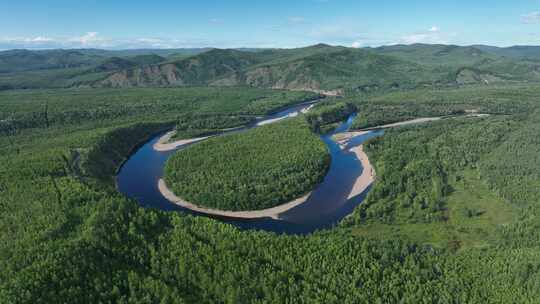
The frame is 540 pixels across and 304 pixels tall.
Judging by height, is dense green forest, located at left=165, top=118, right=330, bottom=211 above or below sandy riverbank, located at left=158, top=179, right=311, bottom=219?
above

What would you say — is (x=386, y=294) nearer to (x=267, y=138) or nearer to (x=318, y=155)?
(x=318, y=155)

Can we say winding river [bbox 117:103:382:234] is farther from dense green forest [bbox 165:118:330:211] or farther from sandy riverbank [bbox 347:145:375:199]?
dense green forest [bbox 165:118:330:211]

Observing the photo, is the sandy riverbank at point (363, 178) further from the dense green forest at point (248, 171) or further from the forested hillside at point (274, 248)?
the dense green forest at point (248, 171)

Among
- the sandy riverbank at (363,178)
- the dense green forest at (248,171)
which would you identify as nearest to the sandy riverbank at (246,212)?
the dense green forest at (248,171)

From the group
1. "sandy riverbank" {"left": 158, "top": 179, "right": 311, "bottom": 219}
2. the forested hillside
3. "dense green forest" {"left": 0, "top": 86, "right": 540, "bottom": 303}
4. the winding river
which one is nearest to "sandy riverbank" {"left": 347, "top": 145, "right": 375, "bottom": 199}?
the winding river

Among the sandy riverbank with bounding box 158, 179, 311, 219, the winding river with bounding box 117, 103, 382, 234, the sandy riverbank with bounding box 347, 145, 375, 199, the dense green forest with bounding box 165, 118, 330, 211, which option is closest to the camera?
the winding river with bounding box 117, 103, 382, 234
